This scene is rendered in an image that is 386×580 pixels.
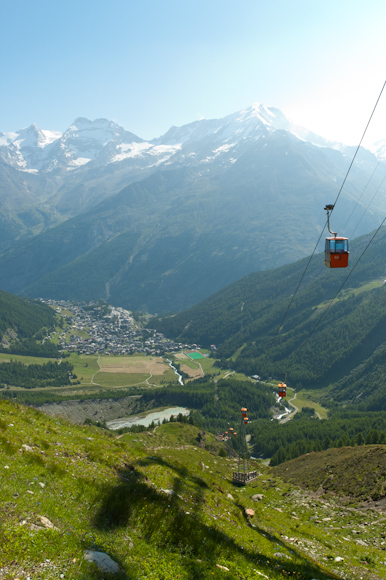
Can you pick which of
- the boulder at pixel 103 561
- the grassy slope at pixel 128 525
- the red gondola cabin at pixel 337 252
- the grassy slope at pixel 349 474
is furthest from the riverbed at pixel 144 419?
the boulder at pixel 103 561

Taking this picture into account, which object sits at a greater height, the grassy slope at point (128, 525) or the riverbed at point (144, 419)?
the grassy slope at point (128, 525)

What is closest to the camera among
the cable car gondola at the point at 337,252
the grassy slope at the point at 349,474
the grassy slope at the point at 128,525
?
the grassy slope at the point at 128,525

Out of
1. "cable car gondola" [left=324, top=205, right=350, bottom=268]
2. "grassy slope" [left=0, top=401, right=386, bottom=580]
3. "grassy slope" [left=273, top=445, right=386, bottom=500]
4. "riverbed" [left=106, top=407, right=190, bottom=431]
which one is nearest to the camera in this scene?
"grassy slope" [left=0, top=401, right=386, bottom=580]

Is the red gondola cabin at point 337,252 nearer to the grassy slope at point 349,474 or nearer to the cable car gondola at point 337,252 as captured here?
the cable car gondola at point 337,252

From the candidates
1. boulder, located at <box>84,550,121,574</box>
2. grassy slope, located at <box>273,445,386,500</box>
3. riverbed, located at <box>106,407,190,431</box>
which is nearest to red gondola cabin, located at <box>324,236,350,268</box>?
grassy slope, located at <box>273,445,386,500</box>

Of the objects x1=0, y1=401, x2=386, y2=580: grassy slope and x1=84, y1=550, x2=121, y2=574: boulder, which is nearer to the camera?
x1=84, y1=550, x2=121, y2=574: boulder

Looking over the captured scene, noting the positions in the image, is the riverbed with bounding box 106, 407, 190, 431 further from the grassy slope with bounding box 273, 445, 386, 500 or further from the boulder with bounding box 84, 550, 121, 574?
the boulder with bounding box 84, 550, 121, 574

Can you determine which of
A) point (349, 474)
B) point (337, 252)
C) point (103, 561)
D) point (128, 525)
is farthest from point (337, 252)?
point (103, 561)

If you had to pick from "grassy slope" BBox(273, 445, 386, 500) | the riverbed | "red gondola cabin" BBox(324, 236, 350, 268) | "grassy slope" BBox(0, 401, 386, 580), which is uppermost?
"red gondola cabin" BBox(324, 236, 350, 268)
